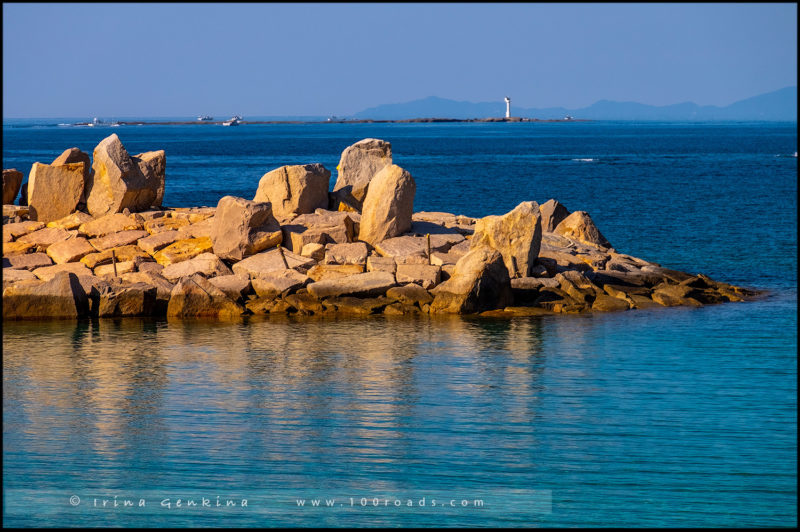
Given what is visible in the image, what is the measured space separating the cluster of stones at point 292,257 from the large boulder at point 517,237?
0.03m

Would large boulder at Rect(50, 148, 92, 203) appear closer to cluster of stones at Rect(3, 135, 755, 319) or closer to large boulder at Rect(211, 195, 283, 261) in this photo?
cluster of stones at Rect(3, 135, 755, 319)

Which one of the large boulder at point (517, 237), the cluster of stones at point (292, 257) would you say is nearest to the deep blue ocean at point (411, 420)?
the cluster of stones at point (292, 257)

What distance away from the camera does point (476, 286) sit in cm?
2302

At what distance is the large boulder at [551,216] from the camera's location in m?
29.7

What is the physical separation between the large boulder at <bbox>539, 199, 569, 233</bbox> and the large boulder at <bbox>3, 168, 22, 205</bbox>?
16198 millimetres

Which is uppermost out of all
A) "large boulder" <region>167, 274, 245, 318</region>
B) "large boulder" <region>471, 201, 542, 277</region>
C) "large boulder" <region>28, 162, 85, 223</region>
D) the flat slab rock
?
"large boulder" <region>28, 162, 85, 223</region>

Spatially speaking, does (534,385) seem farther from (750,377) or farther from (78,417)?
(78,417)

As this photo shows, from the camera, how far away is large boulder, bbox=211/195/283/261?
2505 cm

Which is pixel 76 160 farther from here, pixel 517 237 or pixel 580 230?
pixel 580 230

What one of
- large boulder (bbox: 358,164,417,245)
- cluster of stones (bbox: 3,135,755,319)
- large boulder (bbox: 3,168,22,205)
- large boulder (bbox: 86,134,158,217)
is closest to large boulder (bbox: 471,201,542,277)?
cluster of stones (bbox: 3,135,755,319)

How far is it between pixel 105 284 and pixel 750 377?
15.1 metres

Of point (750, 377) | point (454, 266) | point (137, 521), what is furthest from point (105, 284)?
point (750, 377)

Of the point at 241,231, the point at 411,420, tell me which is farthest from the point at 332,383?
the point at 241,231

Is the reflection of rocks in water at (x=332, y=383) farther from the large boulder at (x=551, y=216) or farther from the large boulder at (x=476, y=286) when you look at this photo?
the large boulder at (x=551, y=216)
